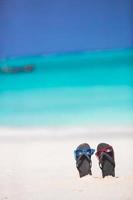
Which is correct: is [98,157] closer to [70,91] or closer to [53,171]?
[53,171]

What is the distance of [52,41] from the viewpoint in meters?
1.67

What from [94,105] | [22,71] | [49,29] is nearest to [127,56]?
[94,105]

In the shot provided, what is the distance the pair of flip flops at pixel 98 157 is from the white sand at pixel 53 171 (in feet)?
0.06

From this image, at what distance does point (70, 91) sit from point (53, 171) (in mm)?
341

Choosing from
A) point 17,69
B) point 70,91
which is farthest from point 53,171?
point 17,69

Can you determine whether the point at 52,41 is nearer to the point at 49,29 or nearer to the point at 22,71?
→ the point at 49,29

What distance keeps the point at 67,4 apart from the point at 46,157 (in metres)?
0.64

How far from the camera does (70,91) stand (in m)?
1.68

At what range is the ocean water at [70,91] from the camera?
1.62 m

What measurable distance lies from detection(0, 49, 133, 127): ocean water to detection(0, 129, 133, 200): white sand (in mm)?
73

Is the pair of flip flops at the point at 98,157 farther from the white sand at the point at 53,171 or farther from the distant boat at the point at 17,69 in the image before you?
the distant boat at the point at 17,69

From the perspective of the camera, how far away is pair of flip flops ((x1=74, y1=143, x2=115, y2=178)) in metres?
1.60

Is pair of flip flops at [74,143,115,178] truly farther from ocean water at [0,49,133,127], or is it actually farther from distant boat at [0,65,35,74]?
distant boat at [0,65,35,74]

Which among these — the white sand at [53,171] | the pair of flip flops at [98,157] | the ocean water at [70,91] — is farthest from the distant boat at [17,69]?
the pair of flip flops at [98,157]
